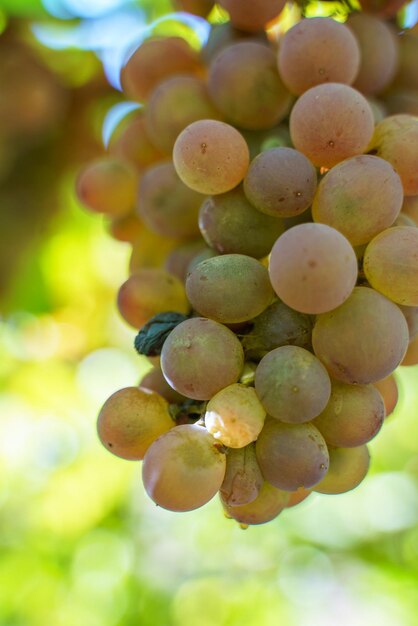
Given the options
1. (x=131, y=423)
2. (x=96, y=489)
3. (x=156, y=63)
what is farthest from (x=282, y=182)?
(x=96, y=489)

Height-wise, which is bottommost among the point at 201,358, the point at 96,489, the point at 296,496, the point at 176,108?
the point at 96,489

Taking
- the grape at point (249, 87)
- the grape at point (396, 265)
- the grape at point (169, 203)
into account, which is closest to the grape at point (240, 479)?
the grape at point (396, 265)

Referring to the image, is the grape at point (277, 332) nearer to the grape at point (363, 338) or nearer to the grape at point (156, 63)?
the grape at point (363, 338)

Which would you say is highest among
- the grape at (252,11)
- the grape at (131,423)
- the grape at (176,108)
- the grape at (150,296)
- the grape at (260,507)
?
the grape at (252,11)

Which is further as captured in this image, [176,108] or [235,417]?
[176,108]

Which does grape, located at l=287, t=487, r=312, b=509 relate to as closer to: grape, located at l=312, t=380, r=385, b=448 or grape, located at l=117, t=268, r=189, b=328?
grape, located at l=312, t=380, r=385, b=448

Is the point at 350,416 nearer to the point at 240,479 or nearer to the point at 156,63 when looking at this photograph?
the point at 240,479
